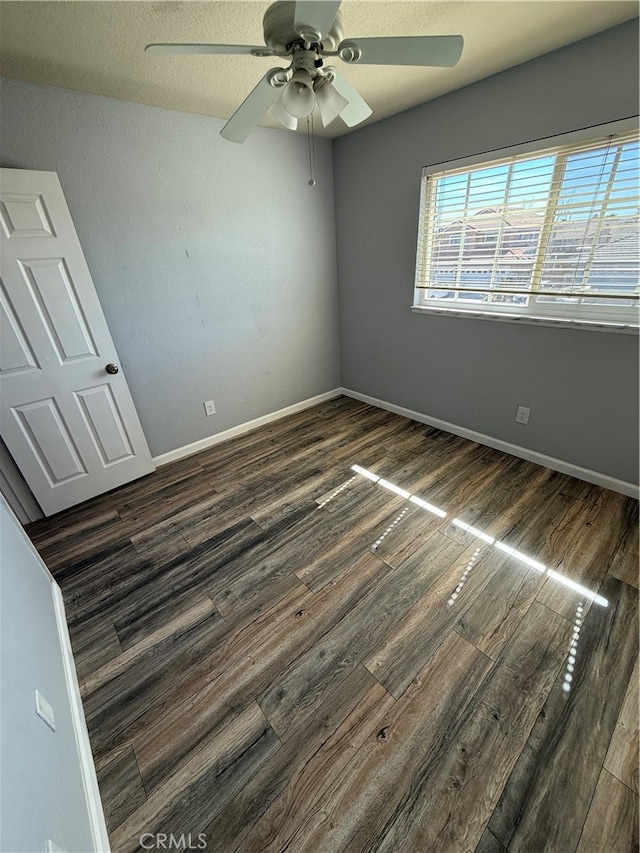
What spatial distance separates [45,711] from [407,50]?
2.23 meters

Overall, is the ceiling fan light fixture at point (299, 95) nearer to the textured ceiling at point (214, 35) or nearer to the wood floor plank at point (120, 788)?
the textured ceiling at point (214, 35)

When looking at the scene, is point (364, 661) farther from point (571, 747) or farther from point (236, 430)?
point (236, 430)

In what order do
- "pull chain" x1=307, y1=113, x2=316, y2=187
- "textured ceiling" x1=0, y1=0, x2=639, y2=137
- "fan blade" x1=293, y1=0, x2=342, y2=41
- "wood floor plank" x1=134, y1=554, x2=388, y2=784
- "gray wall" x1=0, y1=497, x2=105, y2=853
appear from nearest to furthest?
"gray wall" x1=0, y1=497, x2=105, y2=853 < "fan blade" x1=293, y1=0, x2=342, y2=41 < "wood floor plank" x1=134, y1=554, x2=388, y2=784 < "textured ceiling" x1=0, y1=0, x2=639, y2=137 < "pull chain" x1=307, y1=113, x2=316, y2=187

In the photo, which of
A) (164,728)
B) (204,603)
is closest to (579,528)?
(204,603)

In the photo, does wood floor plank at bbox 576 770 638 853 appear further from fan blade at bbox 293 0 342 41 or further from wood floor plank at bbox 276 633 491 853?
fan blade at bbox 293 0 342 41

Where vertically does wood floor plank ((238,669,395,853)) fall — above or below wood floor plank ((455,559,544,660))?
below

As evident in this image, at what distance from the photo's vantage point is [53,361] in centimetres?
211

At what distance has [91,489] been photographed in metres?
2.42

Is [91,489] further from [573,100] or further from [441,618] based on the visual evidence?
[573,100]

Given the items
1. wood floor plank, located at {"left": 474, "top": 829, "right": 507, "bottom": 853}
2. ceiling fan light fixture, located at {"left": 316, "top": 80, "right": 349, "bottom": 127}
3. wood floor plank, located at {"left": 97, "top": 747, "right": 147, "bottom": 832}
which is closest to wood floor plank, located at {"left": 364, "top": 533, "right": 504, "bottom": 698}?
wood floor plank, located at {"left": 474, "top": 829, "right": 507, "bottom": 853}

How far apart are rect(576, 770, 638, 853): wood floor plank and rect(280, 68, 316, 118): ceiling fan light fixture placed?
2.45 meters

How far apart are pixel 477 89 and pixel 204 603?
11.0 ft

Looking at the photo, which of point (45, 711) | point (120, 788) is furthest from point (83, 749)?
point (45, 711)

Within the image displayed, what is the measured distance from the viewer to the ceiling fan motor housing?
0.95 m
